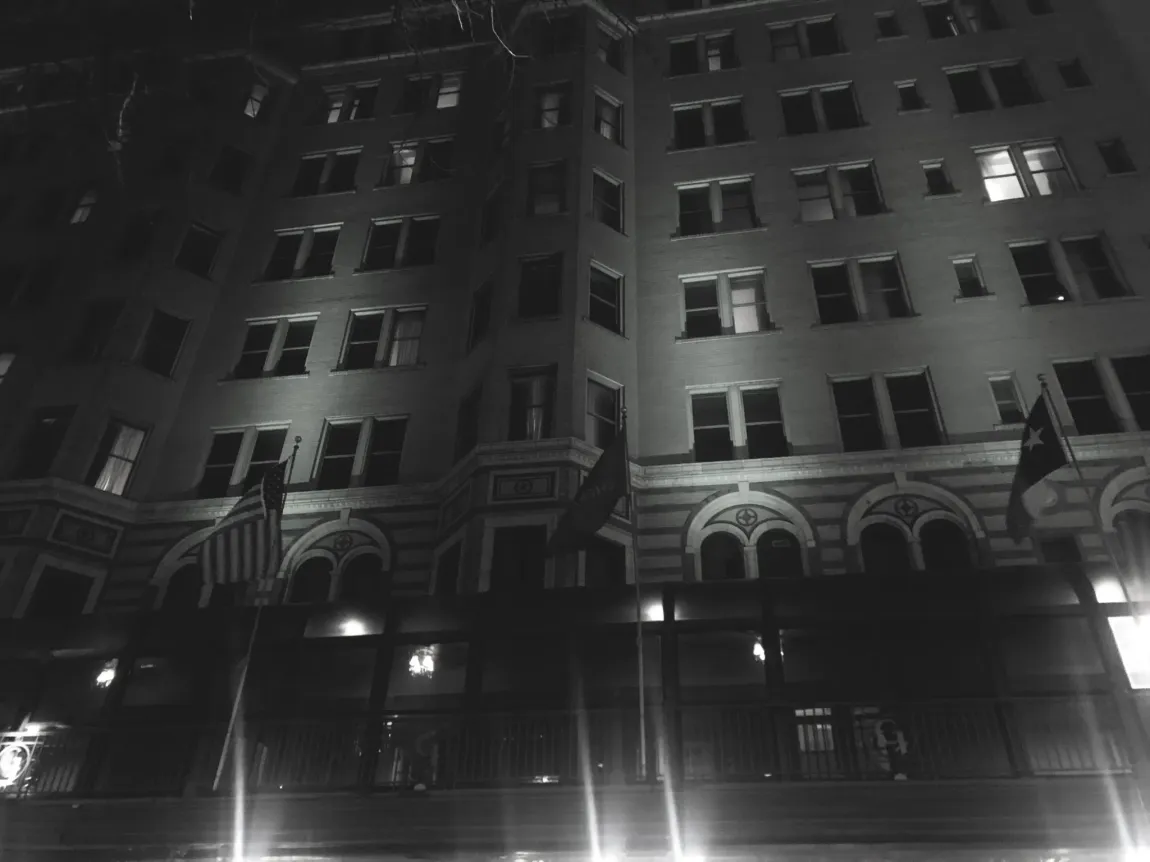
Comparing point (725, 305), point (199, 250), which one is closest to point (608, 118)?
point (725, 305)

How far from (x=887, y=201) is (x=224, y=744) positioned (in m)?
21.0

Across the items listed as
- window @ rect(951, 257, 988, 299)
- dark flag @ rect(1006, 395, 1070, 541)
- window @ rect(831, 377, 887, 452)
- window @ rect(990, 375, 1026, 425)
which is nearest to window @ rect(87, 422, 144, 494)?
window @ rect(831, 377, 887, 452)

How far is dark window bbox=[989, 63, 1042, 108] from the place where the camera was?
26797 millimetres

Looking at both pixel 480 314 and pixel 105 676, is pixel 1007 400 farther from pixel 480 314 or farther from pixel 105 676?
pixel 105 676

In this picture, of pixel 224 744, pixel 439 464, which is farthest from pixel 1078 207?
pixel 224 744

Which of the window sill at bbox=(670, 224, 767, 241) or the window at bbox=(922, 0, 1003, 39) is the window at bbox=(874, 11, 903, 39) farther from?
the window sill at bbox=(670, 224, 767, 241)

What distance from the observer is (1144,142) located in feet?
80.5

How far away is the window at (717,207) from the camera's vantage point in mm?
25359

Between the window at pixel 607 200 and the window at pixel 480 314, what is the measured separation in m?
3.68

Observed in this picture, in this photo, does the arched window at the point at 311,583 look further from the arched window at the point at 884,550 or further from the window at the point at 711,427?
the arched window at the point at 884,550

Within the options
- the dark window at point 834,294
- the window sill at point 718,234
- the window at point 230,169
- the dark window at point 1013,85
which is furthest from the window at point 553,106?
the dark window at point 1013,85

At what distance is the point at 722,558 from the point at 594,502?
4.85m

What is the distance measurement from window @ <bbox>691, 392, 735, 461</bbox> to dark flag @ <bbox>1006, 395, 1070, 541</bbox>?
6.30m

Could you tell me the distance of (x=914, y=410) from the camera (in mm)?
20469
